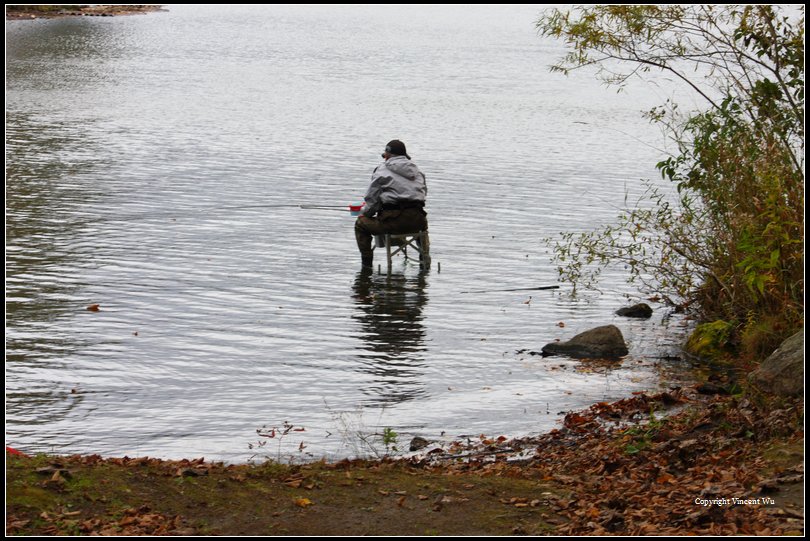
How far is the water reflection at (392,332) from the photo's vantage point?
37.9 ft

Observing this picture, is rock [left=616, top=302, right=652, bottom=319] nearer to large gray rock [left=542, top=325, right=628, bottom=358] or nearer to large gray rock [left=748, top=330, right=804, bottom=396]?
large gray rock [left=542, top=325, right=628, bottom=358]

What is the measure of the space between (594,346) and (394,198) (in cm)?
470

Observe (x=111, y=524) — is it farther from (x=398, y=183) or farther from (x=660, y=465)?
(x=398, y=183)

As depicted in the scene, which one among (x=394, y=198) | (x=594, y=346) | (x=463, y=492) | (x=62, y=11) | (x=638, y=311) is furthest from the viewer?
(x=62, y=11)

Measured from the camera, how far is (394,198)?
16.5 m

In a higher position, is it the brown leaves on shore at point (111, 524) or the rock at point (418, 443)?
the brown leaves on shore at point (111, 524)

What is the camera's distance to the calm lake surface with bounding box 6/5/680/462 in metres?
10.6

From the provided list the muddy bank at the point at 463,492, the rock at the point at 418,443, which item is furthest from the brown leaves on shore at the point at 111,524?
the rock at the point at 418,443

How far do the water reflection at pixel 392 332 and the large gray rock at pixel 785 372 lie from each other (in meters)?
3.37

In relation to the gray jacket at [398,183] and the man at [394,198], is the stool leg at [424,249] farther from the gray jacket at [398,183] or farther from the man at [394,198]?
the gray jacket at [398,183]

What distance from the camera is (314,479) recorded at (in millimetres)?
7816

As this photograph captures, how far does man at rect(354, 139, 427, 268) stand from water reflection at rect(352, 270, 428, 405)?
0.75 metres

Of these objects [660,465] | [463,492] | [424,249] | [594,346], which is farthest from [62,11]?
[463,492]

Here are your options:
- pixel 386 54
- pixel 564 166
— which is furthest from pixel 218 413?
pixel 386 54
